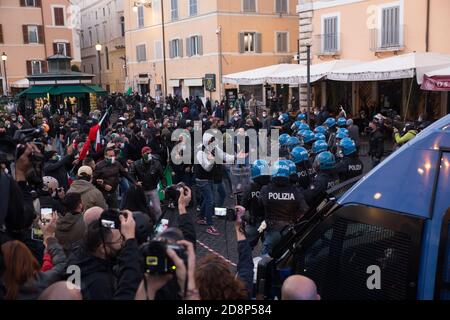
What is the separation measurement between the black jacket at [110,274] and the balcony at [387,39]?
744 inches

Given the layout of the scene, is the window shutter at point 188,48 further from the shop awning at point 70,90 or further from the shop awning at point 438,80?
the shop awning at point 438,80

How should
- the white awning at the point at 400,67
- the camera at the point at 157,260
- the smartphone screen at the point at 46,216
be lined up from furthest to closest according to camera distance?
the white awning at the point at 400,67 < the smartphone screen at the point at 46,216 < the camera at the point at 157,260

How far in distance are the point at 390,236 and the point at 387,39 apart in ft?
Result: 62.8

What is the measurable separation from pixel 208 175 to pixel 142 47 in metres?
33.4

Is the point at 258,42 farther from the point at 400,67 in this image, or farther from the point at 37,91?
the point at 400,67

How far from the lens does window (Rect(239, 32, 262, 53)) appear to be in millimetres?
33250

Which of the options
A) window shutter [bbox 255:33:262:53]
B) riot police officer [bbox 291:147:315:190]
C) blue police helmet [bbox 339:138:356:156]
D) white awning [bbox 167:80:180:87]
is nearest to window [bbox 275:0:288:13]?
window shutter [bbox 255:33:262:53]

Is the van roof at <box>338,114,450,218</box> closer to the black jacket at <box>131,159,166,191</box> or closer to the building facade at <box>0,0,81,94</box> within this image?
the black jacket at <box>131,159,166,191</box>

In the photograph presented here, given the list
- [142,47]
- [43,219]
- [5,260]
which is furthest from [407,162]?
[142,47]

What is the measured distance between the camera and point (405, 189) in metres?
3.39

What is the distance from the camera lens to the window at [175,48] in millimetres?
36469

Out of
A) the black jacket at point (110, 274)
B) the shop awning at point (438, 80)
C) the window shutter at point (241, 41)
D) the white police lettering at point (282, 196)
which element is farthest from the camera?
the window shutter at point (241, 41)

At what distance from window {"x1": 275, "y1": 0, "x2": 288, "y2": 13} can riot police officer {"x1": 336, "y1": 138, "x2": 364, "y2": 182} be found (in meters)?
28.0

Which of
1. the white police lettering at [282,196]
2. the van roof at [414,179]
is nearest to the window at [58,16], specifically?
the white police lettering at [282,196]
